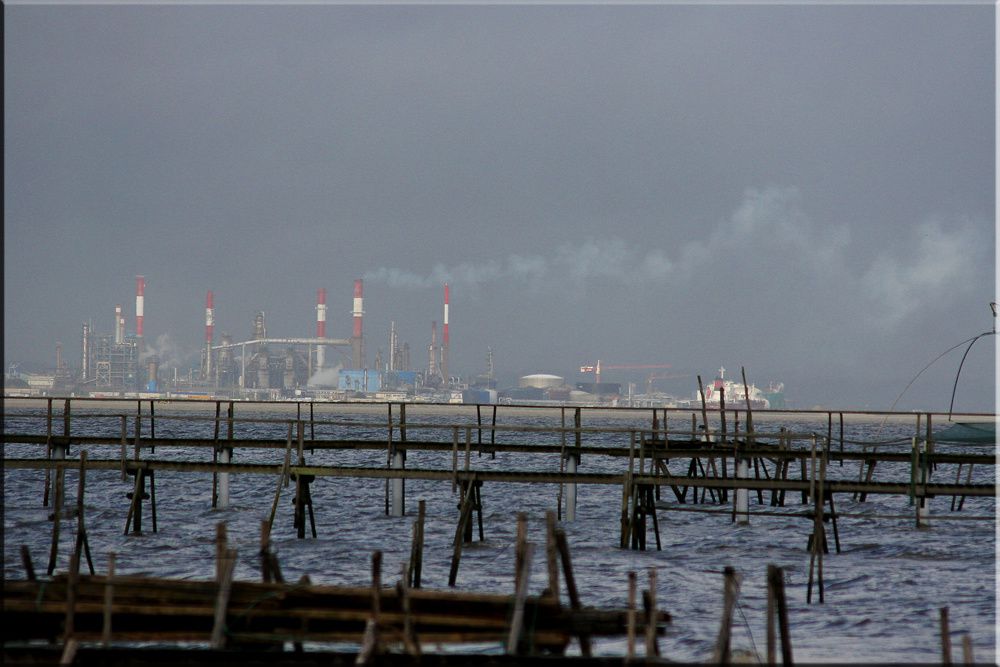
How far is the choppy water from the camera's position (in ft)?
65.2

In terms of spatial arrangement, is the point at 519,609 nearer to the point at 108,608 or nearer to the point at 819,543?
the point at 108,608

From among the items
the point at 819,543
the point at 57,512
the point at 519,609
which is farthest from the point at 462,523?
the point at 519,609

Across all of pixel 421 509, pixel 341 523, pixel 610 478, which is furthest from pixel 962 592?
pixel 341 523

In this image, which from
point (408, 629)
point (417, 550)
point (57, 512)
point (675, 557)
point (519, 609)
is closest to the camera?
point (408, 629)

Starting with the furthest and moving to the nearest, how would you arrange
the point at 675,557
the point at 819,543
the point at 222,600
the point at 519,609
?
the point at 675,557, the point at 819,543, the point at 222,600, the point at 519,609

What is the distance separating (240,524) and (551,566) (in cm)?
2402

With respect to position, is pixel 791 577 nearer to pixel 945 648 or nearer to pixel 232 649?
pixel 945 648

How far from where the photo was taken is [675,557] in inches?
1147

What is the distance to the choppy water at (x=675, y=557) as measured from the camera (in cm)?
1986

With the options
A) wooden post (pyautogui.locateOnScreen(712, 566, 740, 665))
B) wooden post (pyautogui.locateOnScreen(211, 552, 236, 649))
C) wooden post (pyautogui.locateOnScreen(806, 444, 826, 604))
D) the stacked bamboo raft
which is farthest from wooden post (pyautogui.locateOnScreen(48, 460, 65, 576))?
wooden post (pyautogui.locateOnScreen(806, 444, 826, 604))

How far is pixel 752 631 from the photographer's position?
1952 cm

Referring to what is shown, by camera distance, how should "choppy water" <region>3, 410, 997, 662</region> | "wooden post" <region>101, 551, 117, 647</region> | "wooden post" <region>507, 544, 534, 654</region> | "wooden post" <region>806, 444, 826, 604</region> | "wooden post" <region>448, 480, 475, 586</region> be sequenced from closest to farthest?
"wooden post" <region>507, 544, 534, 654</region> < "wooden post" <region>101, 551, 117, 647</region> < "choppy water" <region>3, 410, 997, 662</region> < "wooden post" <region>806, 444, 826, 604</region> < "wooden post" <region>448, 480, 475, 586</region>

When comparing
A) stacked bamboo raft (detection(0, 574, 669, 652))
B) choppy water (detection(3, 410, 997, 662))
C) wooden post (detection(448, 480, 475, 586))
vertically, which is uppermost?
stacked bamboo raft (detection(0, 574, 669, 652))

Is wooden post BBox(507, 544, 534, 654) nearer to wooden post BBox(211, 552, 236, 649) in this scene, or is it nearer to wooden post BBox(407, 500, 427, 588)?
wooden post BBox(211, 552, 236, 649)
